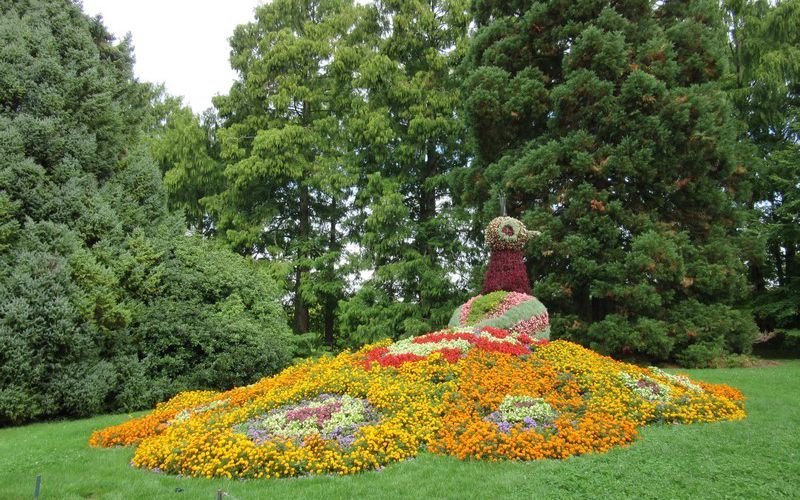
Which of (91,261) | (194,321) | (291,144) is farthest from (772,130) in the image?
(91,261)

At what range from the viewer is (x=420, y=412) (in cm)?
654

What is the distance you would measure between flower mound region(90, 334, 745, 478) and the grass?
0.24 meters

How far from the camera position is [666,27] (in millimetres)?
15430

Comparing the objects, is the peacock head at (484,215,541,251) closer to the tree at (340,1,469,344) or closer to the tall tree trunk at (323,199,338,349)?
the tree at (340,1,469,344)

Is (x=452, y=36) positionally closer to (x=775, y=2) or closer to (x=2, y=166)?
(x=775, y=2)

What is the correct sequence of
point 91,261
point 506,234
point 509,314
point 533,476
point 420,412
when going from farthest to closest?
point 506,234
point 509,314
point 91,261
point 420,412
point 533,476

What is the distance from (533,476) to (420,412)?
1.93 meters

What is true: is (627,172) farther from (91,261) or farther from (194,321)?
(91,261)

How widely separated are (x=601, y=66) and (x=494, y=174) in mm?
3877

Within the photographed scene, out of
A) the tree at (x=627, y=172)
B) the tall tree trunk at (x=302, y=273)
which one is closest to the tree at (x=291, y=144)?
the tall tree trunk at (x=302, y=273)

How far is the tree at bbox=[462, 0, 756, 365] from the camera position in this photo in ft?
43.3

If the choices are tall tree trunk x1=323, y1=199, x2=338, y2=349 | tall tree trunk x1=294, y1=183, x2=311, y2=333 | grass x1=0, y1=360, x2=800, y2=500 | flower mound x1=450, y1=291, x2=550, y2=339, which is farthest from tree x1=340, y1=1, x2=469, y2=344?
grass x1=0, y1=360, x2=800, y2=500

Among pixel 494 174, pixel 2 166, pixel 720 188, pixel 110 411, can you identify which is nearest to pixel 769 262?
pixel 720 188

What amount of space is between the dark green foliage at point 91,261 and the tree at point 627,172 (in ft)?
24.8
